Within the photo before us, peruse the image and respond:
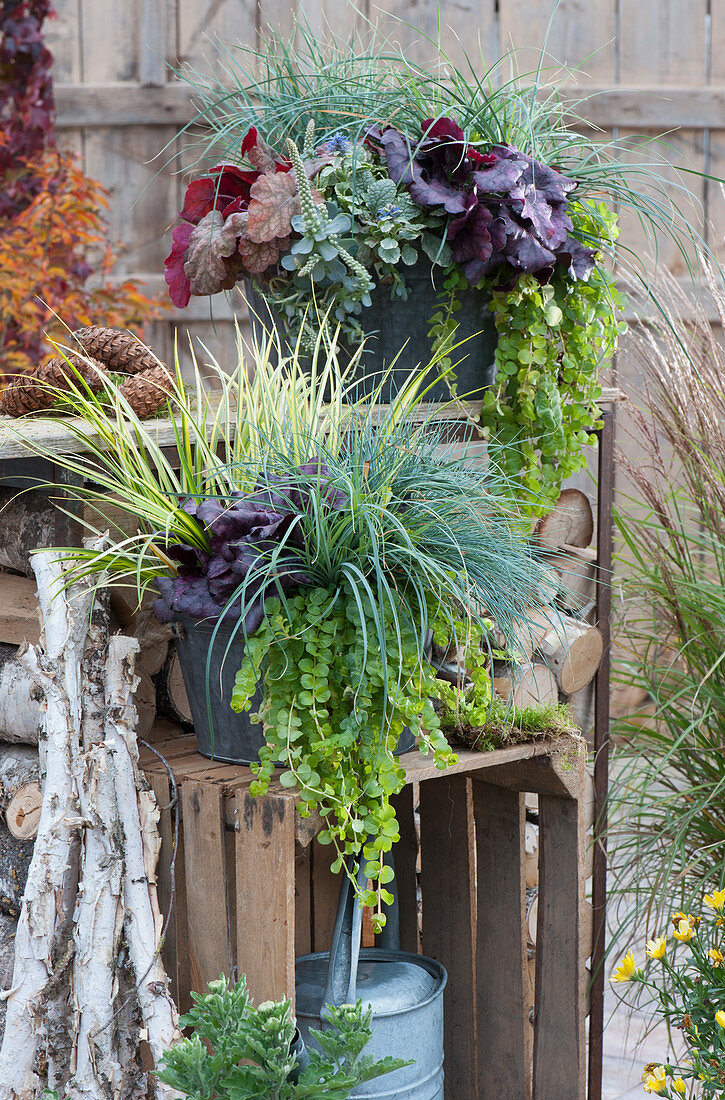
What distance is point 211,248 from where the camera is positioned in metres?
1.50

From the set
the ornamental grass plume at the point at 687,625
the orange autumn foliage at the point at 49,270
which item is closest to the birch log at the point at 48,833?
the ornamental grass plume at the point at 687,625

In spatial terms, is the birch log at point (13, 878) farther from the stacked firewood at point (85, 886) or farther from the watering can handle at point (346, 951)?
the watering can handle at point (346, 951)

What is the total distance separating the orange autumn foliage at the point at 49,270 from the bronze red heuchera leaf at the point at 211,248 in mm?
1393

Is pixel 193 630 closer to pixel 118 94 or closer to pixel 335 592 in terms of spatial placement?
pixel 335 592

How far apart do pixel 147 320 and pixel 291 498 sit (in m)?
2.43

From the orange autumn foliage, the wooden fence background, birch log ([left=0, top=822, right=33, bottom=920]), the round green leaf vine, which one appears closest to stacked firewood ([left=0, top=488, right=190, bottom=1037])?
birch log ([left=0, top=822, right=33, bottom=920])

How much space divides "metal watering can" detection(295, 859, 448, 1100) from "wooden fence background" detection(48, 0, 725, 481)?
7.76ft

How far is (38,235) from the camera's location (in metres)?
3.03

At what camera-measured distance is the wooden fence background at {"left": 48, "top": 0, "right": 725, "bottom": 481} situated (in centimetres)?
345

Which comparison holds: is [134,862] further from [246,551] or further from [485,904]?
[485,904]

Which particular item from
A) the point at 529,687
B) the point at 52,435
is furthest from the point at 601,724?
the point at 52,435

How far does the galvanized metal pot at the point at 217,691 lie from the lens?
1.24 m

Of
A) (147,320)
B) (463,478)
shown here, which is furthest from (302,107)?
(147,320)

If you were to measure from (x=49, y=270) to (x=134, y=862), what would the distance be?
216 centimetres
